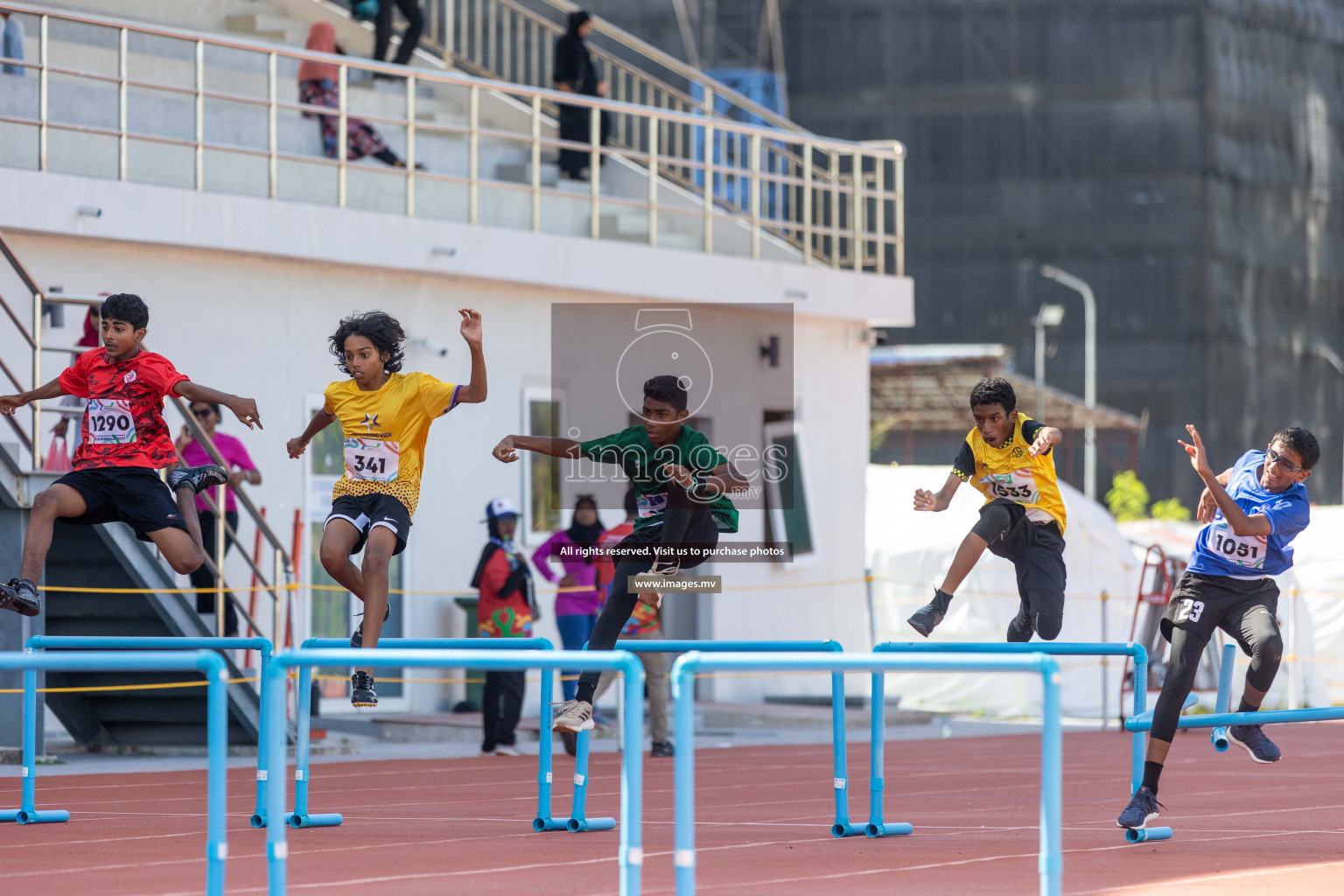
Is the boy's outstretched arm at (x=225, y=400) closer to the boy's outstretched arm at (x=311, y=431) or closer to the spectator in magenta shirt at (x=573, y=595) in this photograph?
the boy's outstretched arm at (x=311, y=431)

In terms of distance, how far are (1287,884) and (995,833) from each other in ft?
7.14

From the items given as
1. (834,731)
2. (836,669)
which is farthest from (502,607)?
(836,669)

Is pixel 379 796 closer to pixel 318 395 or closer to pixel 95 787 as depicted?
pixel 95 787

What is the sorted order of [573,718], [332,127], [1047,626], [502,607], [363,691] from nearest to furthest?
[573,718]
[363,691]
[1047,626]
[502,607]
[332,127]

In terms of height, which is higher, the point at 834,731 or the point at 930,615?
the point at 930,615

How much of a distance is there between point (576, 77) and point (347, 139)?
10.6 ft

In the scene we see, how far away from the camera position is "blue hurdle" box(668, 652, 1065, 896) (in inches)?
232

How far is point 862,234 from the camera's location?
68.2ft

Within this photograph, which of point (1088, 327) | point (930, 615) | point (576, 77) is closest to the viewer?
point (930, 615)

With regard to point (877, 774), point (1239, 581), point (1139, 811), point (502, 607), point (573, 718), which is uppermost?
point (1239, 581)

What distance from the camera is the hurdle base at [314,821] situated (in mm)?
9633

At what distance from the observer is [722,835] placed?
973 cm

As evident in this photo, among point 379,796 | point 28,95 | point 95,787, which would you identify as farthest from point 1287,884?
point 28,95

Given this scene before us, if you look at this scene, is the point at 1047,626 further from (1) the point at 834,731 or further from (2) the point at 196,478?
(2) the point at 196,478
